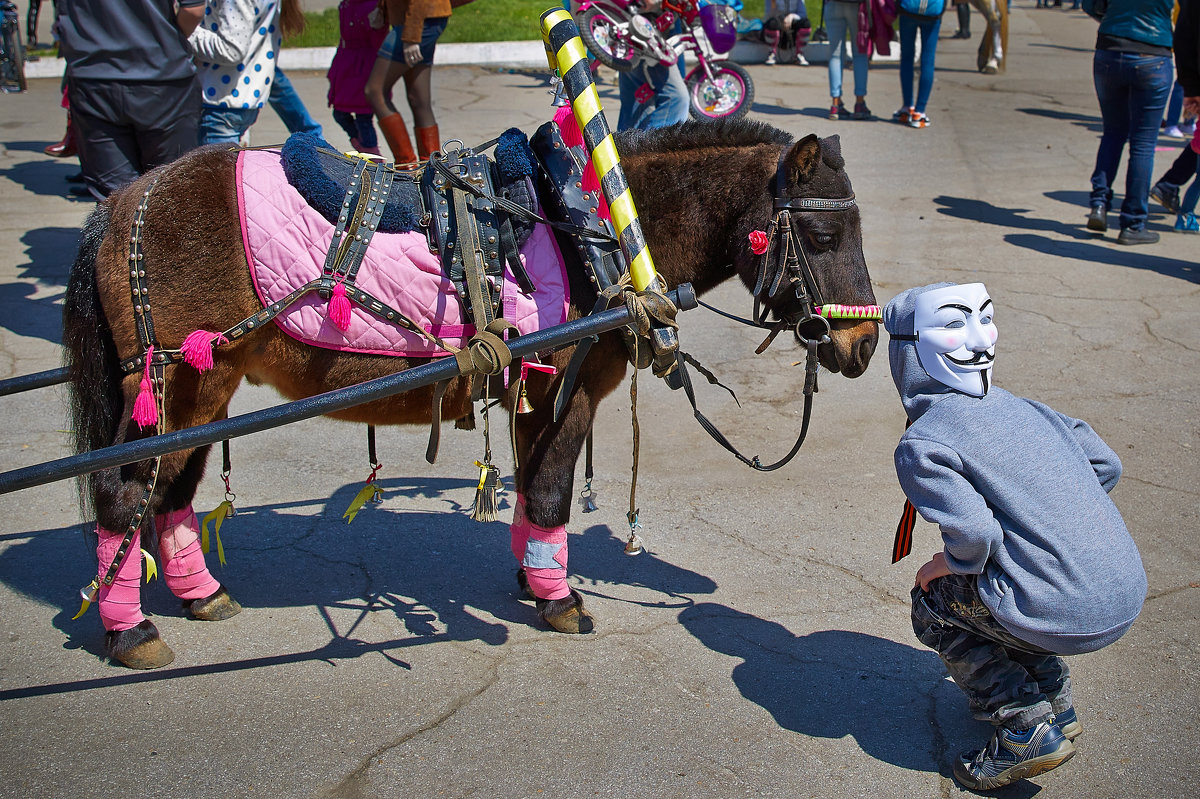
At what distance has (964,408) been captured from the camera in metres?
2.54

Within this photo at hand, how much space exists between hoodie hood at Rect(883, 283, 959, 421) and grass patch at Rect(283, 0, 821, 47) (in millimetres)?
11818

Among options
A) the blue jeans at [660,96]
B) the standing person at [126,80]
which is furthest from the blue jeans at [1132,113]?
the standing person at [126,80]

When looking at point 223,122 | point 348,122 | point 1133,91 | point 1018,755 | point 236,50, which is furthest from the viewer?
point 348,122

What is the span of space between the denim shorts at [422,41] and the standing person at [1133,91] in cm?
499

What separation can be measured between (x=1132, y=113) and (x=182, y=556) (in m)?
7.40

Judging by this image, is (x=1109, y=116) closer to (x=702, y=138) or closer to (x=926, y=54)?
(x=926, y=54)

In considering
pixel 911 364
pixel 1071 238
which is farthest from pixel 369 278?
pixel 1071 238

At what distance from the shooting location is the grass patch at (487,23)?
13828 millimetres

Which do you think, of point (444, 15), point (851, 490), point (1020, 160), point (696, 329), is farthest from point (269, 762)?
point (1020, 160)

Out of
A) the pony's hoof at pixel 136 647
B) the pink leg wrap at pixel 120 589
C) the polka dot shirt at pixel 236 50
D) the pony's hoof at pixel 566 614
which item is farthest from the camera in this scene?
the polka dot shirt at pixel 236 50

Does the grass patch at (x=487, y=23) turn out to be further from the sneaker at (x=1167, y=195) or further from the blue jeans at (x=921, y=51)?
the sneaker at (x=1167, y=195)

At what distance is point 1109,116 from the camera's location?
7582 millimetres

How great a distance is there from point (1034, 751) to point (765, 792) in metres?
0.75

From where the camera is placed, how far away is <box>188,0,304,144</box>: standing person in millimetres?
5508
